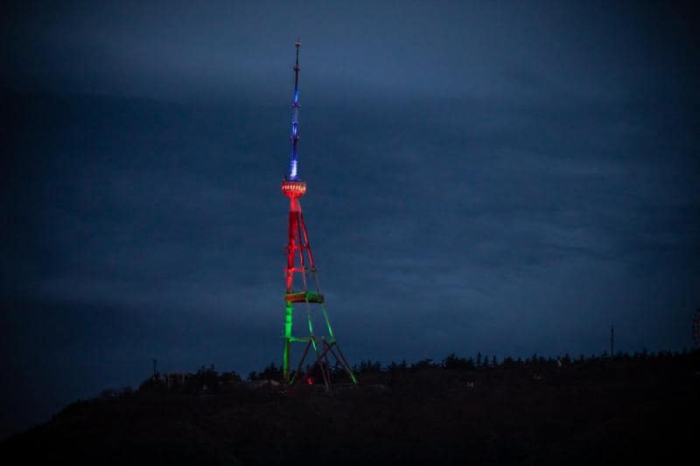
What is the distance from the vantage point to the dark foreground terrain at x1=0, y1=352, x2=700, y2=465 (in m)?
65.1

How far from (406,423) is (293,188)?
2110cm

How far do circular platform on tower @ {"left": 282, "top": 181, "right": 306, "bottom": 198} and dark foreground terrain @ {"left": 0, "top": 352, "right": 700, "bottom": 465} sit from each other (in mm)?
13737

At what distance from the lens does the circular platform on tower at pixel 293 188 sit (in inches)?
3396

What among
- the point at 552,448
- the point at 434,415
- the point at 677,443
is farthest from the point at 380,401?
the point at 677,443

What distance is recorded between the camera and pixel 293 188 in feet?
283

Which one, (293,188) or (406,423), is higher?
(293,188)

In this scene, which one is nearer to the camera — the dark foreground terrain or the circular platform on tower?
the dark foreground terrain

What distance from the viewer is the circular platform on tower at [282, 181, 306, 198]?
3396 inches

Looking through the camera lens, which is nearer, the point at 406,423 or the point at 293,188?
the point at 406,423

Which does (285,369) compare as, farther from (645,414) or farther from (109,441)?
(645,414)

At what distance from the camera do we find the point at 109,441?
67.6 m

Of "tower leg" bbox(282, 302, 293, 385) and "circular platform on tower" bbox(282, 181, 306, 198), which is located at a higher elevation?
"circular platform on tower" bbox(282, 181, 306, 198)

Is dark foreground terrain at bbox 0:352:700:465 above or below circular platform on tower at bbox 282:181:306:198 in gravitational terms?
below

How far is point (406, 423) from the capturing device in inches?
2872
